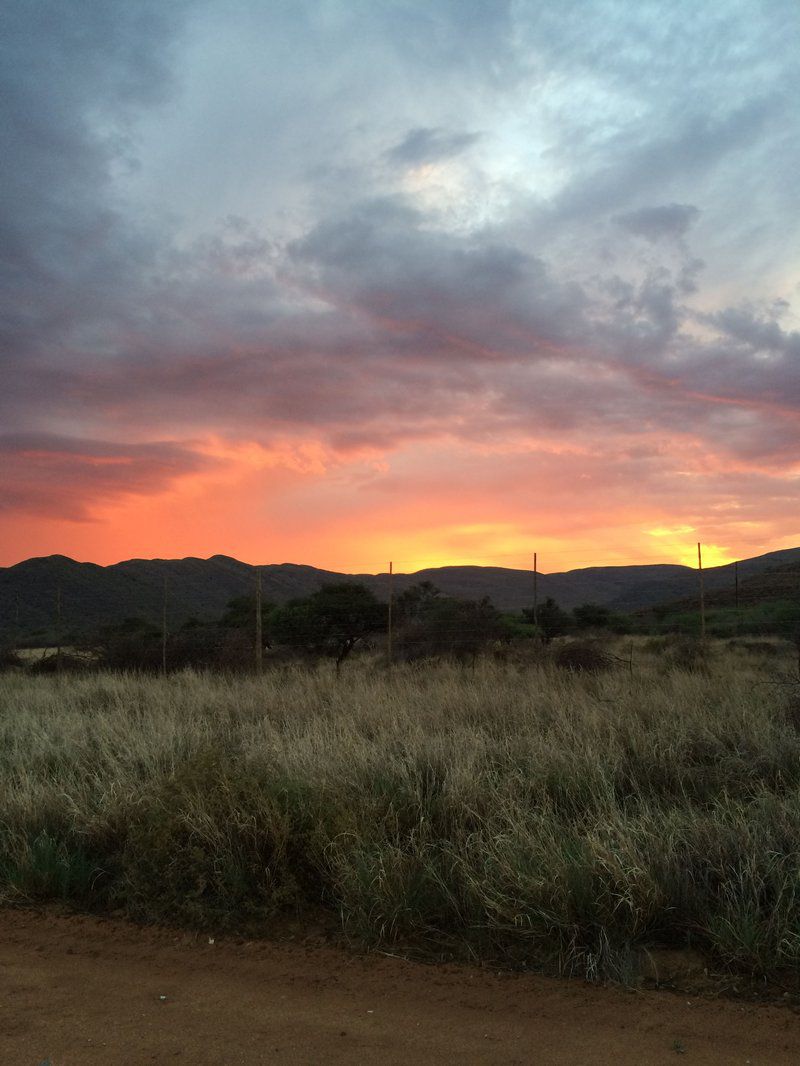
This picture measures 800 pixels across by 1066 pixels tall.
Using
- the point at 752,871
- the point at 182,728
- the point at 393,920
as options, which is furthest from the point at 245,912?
the point at 182,728

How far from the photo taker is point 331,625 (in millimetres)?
28922

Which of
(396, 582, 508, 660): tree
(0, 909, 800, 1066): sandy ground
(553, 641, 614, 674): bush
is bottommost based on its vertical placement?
(0, 909, 800, 1066): sandy ground

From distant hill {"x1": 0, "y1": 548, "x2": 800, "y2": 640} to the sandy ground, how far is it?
156ft

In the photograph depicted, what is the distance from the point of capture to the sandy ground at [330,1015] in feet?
12.4

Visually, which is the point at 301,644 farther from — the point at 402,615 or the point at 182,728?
the point at 182,728

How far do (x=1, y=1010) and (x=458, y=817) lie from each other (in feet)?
10.9

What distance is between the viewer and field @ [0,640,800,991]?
→ 4.80m

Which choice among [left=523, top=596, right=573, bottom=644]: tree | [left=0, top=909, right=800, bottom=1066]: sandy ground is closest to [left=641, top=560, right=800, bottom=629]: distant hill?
[left=523, top=596, right=573, bottom=644]: tree

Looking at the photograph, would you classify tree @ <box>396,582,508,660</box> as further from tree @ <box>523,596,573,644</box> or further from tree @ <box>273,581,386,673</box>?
tree @ <box>523,596,573,644</box>

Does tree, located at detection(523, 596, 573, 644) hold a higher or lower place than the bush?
higher

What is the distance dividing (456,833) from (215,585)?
8112 cm

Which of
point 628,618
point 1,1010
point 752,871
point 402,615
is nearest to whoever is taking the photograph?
point 1,1010

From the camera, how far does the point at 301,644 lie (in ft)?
94.9

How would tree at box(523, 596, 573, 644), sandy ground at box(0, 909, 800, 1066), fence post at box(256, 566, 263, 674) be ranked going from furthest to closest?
tree at box(523, 596, 573, 644) < fence post at box(256, 566, 263, 674) < sandy ground at box(0, 909, 800, 1066)
